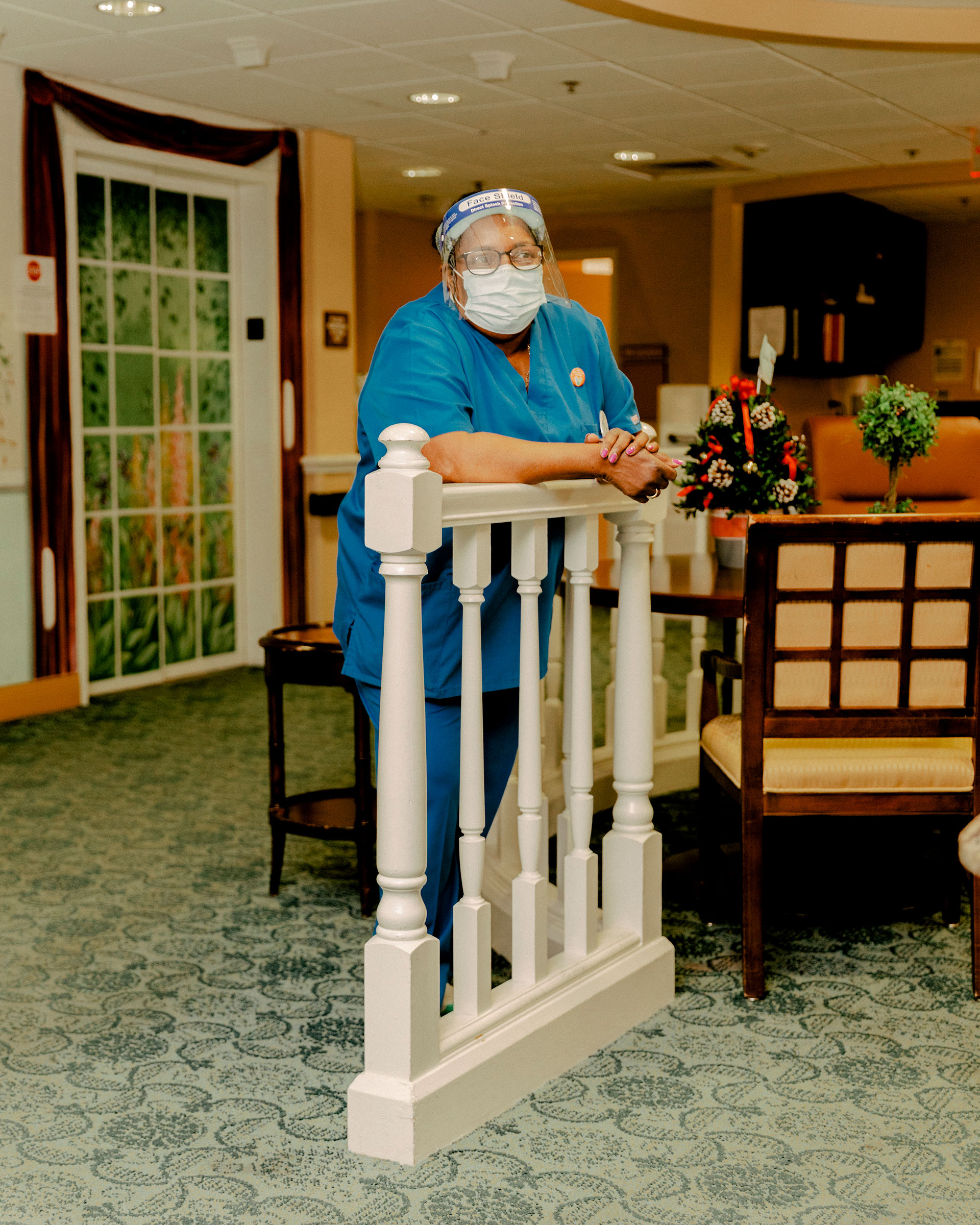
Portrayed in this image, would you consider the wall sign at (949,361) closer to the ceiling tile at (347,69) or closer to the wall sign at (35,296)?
the ceiling tile at (347,69)

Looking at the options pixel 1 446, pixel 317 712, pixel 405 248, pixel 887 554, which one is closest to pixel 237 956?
pixel 887 554

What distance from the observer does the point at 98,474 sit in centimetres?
605

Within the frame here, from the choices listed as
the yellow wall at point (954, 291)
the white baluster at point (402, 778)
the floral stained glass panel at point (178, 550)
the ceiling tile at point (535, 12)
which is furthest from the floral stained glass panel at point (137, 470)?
the yellow wall at point (954, 291)

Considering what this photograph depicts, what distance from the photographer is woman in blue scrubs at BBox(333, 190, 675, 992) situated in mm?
2217

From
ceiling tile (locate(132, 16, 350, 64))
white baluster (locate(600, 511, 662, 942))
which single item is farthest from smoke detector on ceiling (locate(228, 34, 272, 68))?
white baluster (locate(600, 511, 662, 942))

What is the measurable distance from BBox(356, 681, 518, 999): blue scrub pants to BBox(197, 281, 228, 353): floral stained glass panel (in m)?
4.51

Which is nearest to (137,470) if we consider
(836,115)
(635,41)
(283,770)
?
(635,41)

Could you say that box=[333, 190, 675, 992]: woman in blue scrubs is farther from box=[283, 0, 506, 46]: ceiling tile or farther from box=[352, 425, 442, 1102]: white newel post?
box=[283, 0, 506, 46]: ceiling tile

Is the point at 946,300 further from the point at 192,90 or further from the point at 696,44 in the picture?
the point at 192,90

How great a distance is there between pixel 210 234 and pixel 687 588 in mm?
4224

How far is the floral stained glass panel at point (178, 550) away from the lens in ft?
21.1

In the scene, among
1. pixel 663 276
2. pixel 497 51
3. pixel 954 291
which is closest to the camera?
pixel 497 51

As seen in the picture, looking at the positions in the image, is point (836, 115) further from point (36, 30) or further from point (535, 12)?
point (36, 30)

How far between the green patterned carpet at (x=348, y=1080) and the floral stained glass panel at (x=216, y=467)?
3.29m
